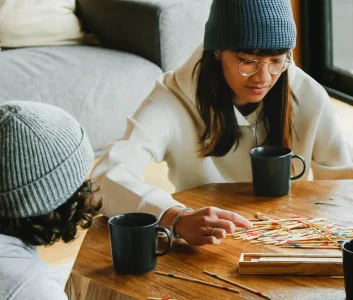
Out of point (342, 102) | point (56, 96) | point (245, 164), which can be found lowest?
point (342, 102)

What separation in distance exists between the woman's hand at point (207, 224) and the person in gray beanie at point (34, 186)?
0.81 ft

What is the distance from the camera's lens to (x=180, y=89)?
2.05m

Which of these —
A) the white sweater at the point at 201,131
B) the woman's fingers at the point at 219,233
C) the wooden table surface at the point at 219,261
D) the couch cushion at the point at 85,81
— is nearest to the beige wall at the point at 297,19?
the couch cushion at the point at 85,81

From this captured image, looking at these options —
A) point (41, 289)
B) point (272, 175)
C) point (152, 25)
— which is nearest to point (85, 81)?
point (152, 25)

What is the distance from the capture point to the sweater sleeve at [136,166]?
1.66 metres

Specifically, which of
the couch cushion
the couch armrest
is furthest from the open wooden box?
the couch armrest

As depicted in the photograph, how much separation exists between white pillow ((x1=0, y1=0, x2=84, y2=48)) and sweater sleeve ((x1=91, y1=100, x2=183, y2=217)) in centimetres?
205

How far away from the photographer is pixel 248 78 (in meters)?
1.87

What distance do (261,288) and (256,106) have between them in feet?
2.67

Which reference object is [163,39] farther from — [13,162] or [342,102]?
[13,162]

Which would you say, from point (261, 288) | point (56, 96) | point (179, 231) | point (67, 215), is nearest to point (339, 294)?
point (261, 288)

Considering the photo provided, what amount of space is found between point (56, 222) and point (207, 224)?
30 centimetres

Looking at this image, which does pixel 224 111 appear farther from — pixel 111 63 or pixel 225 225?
pixel 111 63

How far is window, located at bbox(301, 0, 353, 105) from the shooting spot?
4.80m
